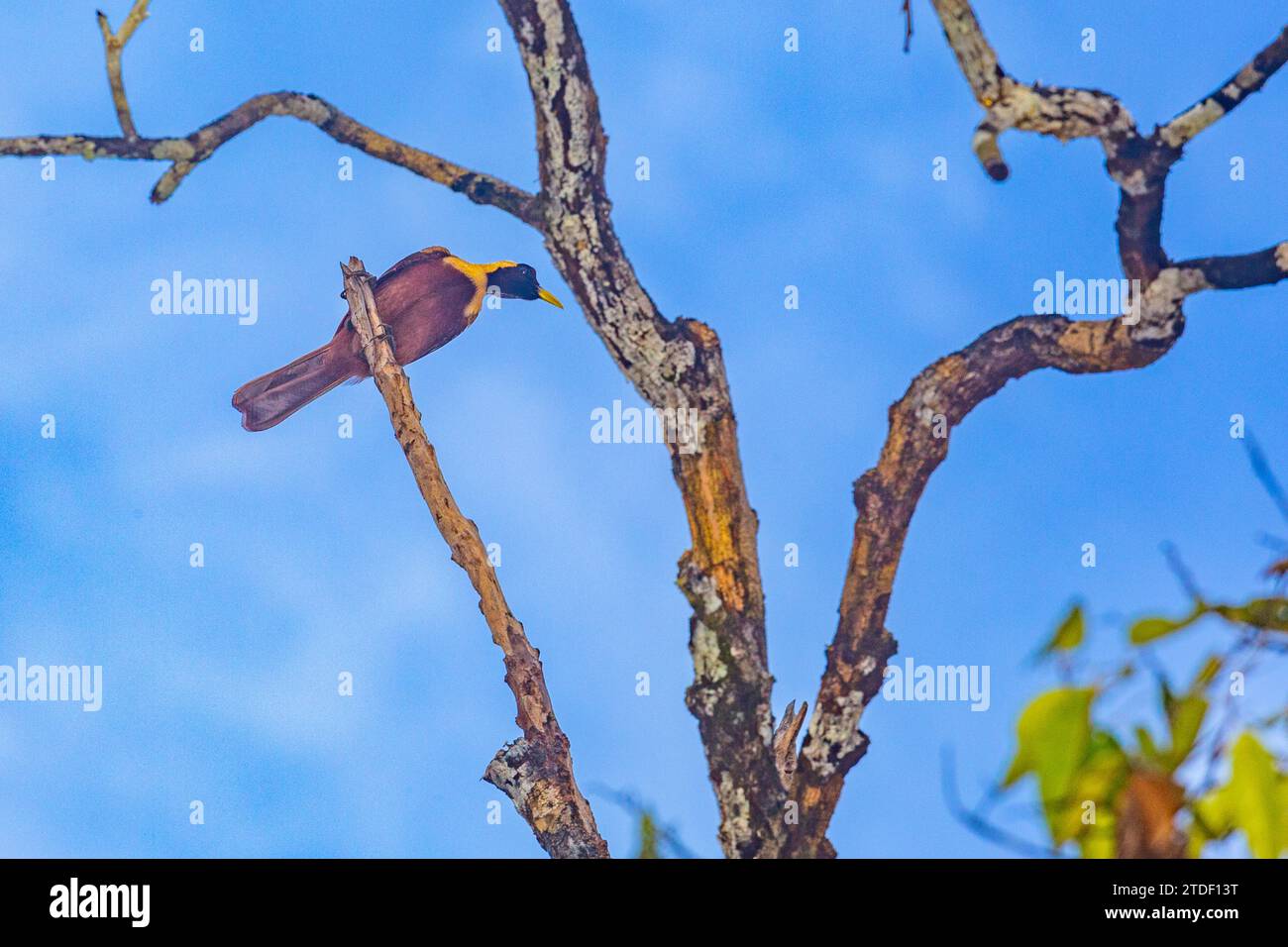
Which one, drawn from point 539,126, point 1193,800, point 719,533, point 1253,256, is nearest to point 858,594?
point 719,533

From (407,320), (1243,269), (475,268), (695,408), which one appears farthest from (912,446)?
(407,320)

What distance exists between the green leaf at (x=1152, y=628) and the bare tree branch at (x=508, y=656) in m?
2.02

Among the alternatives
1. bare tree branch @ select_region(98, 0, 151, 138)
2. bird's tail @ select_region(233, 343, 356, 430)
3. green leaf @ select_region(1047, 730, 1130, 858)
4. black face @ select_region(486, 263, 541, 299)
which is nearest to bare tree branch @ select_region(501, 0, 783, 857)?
black face @ select_region(486, 263, 541, 299)

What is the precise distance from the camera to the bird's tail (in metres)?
2.62

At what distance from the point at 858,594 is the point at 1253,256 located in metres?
1.18

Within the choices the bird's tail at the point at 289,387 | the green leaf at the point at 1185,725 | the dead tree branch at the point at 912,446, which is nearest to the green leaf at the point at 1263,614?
the green leaf at the point at 1185,725

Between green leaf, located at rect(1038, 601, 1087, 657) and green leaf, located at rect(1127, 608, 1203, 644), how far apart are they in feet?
0.10

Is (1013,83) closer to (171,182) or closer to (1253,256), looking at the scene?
(1253,256)

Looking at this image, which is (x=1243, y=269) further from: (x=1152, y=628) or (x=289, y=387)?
(x=289, y=387)

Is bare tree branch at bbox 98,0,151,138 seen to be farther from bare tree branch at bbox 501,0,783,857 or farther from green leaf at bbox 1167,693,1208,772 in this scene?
green leaf at bbox 1167,693,1208,772

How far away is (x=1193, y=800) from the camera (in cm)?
73

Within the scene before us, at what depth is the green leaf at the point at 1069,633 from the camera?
0.66 m

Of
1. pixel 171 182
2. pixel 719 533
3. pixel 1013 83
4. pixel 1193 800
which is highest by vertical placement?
pixel 171 182
